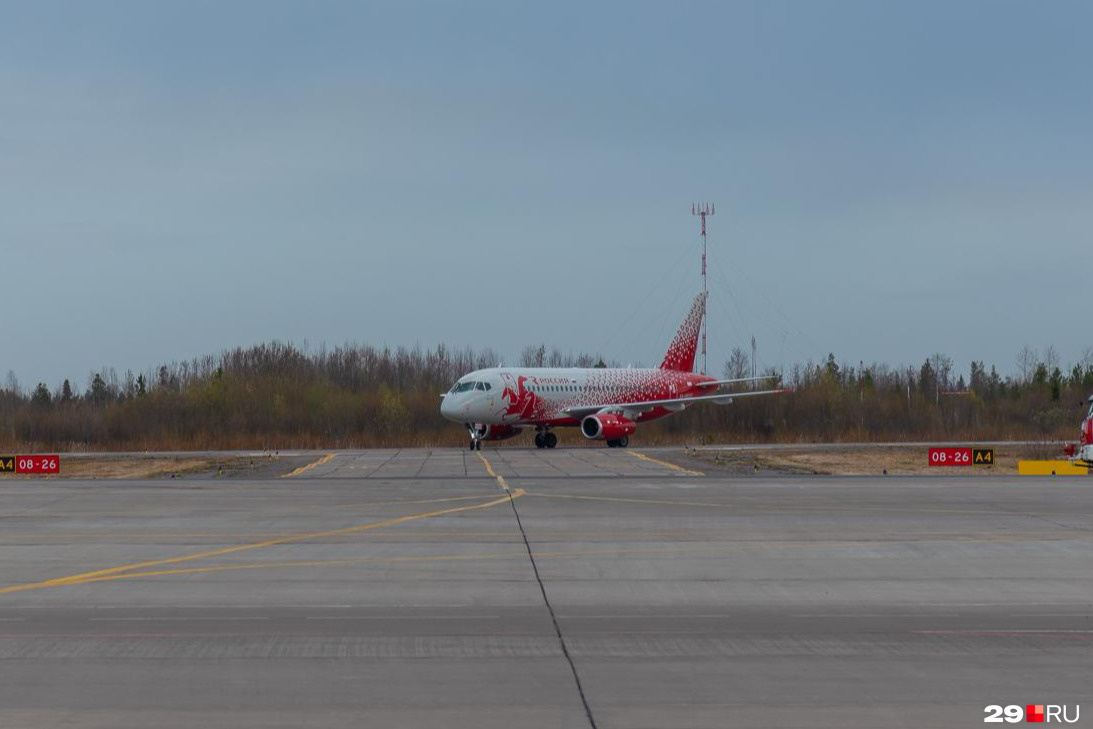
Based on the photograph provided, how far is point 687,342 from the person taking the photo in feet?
224

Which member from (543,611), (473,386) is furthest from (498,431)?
(543,611)

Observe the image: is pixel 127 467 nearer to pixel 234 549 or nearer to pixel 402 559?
pixel 234 549

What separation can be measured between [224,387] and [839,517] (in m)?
63.0

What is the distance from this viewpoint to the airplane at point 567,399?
56312 mm

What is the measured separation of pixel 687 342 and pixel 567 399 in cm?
1109

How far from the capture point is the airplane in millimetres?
56312

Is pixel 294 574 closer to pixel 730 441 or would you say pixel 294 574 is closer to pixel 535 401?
pixel 535 401

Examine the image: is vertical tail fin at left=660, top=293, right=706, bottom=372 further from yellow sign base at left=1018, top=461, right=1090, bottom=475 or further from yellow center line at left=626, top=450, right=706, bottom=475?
yellow sign base at left=1018, top=461, right=1090, bottom=475

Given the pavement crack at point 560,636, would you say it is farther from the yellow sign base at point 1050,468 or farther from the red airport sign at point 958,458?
the red airport sign at point 958,458

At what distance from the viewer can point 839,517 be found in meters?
23.5

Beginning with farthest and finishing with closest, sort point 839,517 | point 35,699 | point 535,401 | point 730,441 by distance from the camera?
point 730,441, point 535,401, point 839,517, point 35,699

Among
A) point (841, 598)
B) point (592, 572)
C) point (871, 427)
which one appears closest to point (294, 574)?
point (592, 572)

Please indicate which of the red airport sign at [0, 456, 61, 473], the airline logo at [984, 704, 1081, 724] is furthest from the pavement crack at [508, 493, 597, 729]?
the red airport sign at [0, 456, 61, 473]

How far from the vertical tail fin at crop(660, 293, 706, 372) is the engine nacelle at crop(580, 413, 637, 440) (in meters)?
9.50
